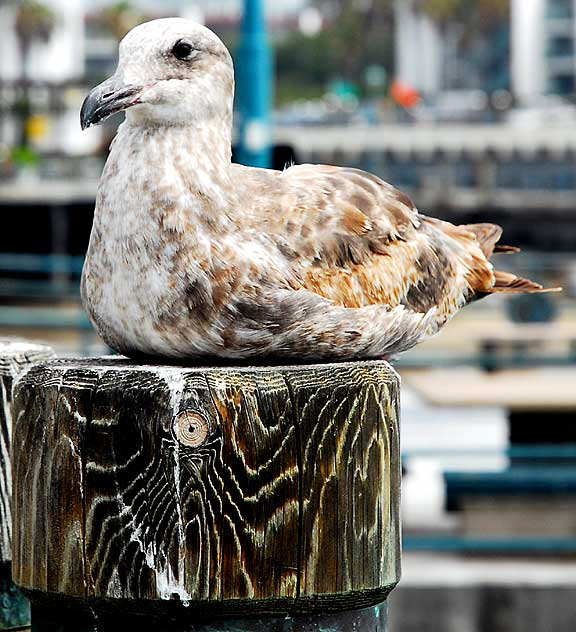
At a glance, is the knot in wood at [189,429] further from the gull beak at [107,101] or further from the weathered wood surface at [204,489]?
the gull beak at [107,101]

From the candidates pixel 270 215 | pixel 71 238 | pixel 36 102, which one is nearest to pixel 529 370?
pixel 270 215

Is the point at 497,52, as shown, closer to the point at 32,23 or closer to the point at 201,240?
the point at 32,23

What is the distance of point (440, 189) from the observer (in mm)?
54000

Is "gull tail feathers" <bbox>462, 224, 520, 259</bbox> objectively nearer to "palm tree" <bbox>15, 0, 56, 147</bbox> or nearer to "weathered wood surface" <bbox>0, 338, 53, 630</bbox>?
"weathered wood surface" <bbox>0, 338, 53, 630</bbox>

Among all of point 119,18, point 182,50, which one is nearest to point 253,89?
point 182,50

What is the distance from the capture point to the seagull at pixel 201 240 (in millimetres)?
3160

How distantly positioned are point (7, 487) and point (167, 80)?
4.15 feet

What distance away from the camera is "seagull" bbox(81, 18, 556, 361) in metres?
3.16

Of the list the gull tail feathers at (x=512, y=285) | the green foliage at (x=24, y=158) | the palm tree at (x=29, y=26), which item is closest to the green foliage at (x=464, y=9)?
the palm tree at (x=29, y=26)

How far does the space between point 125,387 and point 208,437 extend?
0.65ft

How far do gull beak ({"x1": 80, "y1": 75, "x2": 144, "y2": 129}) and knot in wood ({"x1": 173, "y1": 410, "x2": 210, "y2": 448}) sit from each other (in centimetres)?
79

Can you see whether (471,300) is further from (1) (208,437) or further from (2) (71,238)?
(2) (71,238)

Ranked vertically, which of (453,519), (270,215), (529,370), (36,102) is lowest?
(453,519)

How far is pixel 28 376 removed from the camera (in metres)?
2.94
